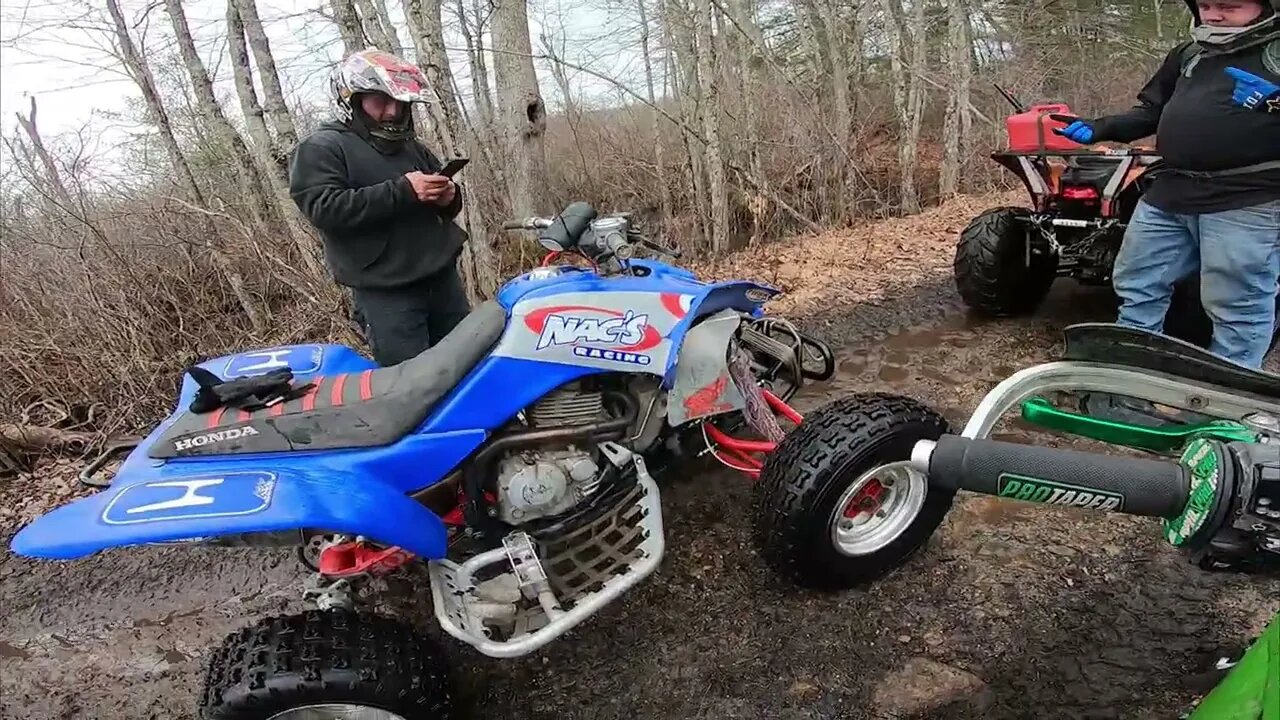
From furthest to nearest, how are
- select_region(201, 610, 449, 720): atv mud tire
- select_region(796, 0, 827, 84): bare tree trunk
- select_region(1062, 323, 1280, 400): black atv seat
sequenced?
select_region(796, 0, 827, 84): bare tree trunk, select_region(201, 610, 449, 720): atv mud tire, select_region(1062, 323, 1280, 400): black atv seat

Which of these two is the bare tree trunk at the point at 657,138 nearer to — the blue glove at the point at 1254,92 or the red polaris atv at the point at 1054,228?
the red polaris atv at the point at 1054,228

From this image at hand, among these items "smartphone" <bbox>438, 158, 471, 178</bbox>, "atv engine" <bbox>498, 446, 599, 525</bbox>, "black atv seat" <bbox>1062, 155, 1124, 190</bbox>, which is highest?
"smartphone" <bbox>438, 158, 471, 178</bbox>

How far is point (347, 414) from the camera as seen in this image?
2303mm

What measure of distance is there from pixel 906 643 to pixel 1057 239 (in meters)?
2.85

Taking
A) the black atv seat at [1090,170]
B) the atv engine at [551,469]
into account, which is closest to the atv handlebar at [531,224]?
the atv engine at [551,469]

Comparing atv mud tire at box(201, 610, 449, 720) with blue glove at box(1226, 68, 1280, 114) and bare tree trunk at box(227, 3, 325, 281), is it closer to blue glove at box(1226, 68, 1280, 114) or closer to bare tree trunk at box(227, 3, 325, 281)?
blue glove at box(1226, 68, 1280, 114)

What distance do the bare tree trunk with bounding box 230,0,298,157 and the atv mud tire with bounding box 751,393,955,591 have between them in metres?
4.01

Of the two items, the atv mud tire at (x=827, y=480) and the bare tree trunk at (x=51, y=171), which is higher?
the bare tree trunk at (x=51, y=171)

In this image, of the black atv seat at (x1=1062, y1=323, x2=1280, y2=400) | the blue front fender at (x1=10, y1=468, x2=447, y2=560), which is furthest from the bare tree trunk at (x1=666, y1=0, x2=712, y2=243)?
the black atv seat at (x1=1062, y1=323, x2=1280, y2=400)

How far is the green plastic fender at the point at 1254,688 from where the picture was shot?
39.5 inches

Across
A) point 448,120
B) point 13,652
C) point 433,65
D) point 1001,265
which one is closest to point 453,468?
point 13,652

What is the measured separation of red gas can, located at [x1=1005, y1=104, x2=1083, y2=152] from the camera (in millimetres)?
4141

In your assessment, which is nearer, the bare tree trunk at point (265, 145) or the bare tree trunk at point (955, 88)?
the bare tree trunk at point (265, 145)

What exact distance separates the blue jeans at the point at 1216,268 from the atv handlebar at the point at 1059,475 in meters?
2.29
